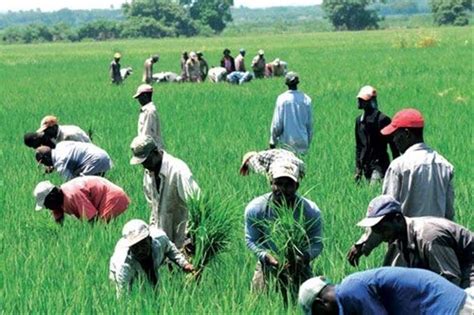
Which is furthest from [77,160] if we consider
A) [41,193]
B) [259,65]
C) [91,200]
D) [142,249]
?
[259,65]

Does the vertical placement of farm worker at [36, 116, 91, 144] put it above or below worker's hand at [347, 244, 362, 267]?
below

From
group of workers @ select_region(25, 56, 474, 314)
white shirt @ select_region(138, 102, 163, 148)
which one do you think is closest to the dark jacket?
group of workers @ select_region(25, 56, 474, 314)

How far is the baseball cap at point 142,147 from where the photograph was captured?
5711mm

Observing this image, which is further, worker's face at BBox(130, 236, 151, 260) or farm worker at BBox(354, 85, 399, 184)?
farm worker at BBox(354, 85, 399, 184)

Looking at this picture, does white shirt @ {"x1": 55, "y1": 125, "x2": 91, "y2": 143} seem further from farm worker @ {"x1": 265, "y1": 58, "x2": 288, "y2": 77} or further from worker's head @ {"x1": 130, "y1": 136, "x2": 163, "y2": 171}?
farm worker @ {"x1": 265, "y1": 58, "x2": 288, "y2": 77}

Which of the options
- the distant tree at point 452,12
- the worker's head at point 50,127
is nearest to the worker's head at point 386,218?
the worker's head at point 50,127

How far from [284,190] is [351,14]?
3796 inches

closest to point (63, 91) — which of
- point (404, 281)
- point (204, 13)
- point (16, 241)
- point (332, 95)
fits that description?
point (332, 95)

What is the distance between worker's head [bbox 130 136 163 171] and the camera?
5.72 m

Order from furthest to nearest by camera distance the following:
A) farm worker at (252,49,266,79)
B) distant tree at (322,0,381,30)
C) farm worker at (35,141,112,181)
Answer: distant tree at (322,0,381,30), farm worker at (252,49,266,79), farm worker at (35,141,112,181)

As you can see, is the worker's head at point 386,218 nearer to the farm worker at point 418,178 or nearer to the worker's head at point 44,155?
the farm worker at point 418,178

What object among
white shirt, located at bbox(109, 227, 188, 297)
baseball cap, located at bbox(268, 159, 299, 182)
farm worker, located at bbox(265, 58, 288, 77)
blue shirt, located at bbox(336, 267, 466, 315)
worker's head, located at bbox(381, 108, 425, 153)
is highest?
worker's head, located at bbox(381, 108, 425, 153)

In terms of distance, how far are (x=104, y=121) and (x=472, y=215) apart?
10294 millimetres

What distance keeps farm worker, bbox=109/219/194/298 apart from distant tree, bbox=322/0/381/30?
3658 inches
